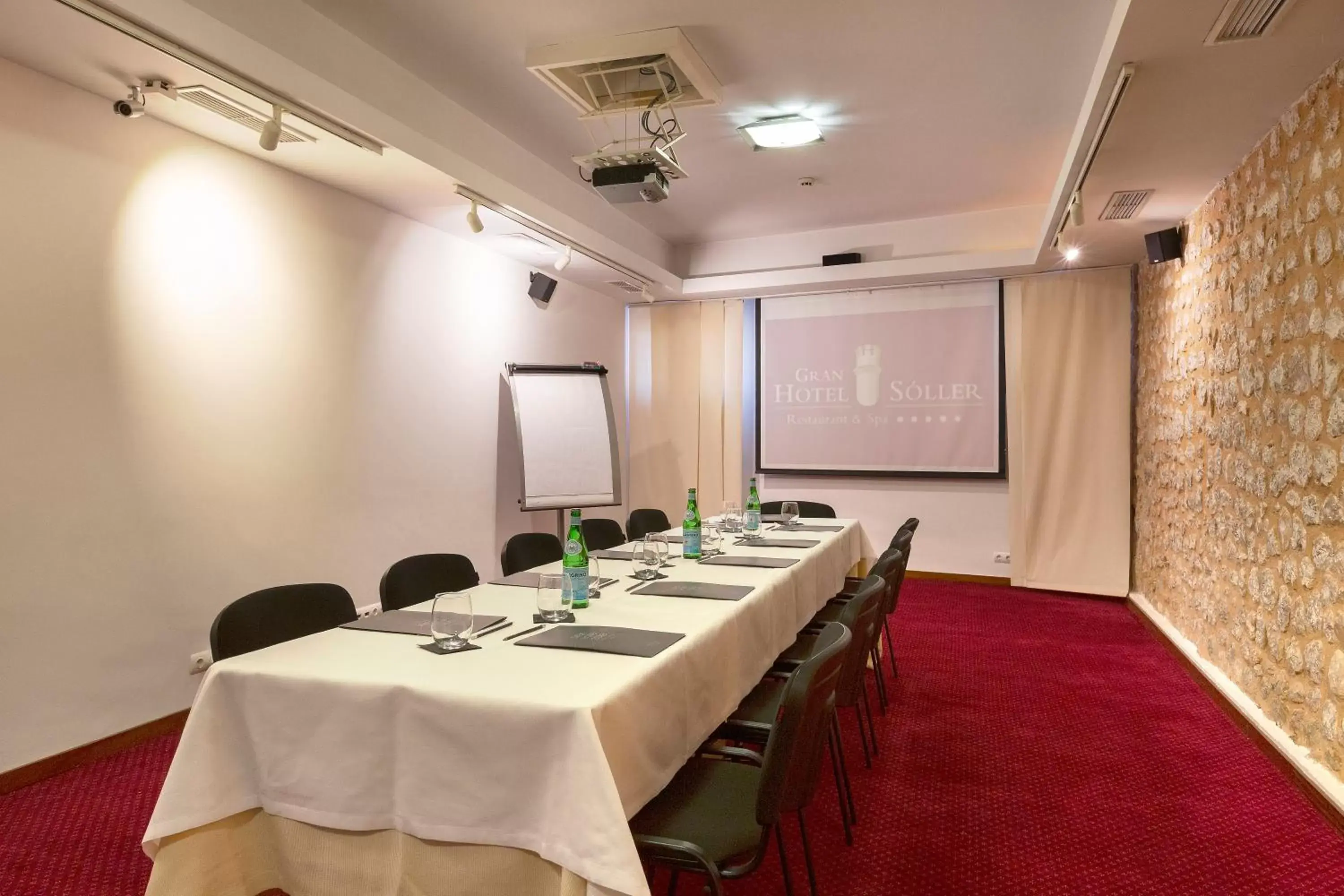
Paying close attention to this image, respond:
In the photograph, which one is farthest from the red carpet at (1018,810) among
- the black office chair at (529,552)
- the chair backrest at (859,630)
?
the black office chair at (529,552)

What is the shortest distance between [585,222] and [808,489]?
3.14 meters

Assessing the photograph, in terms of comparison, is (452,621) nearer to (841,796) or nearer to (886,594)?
(841,796)

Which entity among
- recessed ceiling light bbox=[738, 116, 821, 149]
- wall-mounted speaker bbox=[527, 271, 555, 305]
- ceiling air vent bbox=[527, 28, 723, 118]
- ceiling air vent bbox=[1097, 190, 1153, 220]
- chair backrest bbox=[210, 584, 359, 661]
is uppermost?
recessed ceiling light bbox=[738, 116, 821, 149]

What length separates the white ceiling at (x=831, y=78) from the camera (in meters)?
3.38

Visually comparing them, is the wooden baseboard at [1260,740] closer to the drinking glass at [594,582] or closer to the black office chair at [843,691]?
the black office chair at [843,691]

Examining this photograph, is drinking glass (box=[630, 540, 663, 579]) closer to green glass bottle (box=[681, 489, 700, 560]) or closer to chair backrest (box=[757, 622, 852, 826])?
green glass bottle (box=[681, 489, 700, 560])

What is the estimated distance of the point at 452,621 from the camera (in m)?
1.93

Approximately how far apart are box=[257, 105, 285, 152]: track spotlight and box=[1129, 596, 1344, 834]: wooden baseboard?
14.5ft

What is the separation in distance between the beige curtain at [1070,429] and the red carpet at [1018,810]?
220 centimetres

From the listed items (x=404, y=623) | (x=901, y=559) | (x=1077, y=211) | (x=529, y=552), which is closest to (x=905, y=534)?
(x=901, y=559)

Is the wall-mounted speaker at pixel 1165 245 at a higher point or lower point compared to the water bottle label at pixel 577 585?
higher

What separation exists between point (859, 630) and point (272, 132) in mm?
2841

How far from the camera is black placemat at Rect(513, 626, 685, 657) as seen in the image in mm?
1863

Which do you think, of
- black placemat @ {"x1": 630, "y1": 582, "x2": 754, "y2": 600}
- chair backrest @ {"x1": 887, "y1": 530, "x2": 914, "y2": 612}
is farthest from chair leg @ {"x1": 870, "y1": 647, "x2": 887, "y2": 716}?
black placemat @ {"x1": 630, "y1": 582, "x2": 754, "y2": 600}
